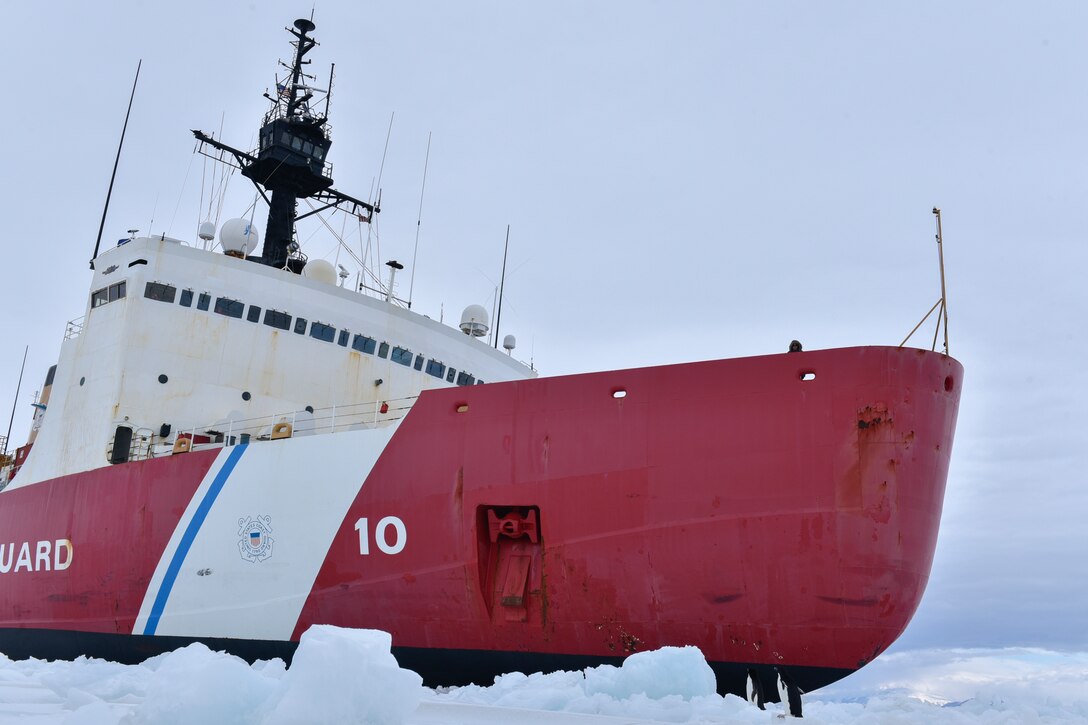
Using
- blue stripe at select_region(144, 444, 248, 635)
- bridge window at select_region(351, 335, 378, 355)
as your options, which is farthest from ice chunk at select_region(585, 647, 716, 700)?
bridge window at select_region(351, 335, 378, 355)

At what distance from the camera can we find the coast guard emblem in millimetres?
10883

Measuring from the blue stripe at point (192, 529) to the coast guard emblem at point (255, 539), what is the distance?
0.71 m

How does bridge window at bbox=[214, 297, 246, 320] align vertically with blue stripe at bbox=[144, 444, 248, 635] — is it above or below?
above

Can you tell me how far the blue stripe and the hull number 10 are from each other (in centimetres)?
220

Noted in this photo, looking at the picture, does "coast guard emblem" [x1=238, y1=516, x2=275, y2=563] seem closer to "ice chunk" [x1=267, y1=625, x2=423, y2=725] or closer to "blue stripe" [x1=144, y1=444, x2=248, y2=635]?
"blue stripe" [x1=144, y1=444, x2=248, y2=635]

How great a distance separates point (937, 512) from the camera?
9406mm

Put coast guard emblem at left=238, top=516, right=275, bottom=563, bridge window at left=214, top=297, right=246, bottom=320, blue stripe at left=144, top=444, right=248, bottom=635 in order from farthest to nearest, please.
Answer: bridge window at left=214, top=297, right=246, bottom=320, blue stripe at left=144, top=444, right=248, bottom=635, coast guard emblem at left=238, top=516, right=275, bottom=563

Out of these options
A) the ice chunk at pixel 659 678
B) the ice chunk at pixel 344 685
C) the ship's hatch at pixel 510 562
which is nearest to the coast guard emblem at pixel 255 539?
the ship's hatch at pixel 510 562

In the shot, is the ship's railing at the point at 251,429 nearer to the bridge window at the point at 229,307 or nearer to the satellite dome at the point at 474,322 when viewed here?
the bridge window at the point at 229,307

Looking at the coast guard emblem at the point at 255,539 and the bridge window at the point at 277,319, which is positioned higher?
the bridge window at the point at 277,319

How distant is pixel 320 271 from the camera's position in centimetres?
1634

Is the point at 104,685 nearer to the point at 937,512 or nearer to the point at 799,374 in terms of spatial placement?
the point at 799,374

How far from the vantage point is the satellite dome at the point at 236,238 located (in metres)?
15.7

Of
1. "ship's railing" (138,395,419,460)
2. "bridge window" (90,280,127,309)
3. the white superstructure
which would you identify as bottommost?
"ship's railing" (138,395,419,460)
